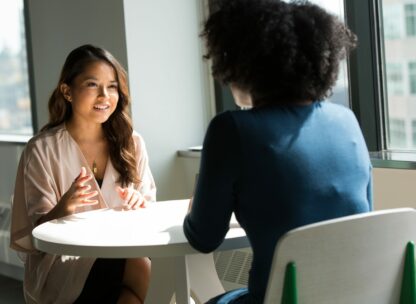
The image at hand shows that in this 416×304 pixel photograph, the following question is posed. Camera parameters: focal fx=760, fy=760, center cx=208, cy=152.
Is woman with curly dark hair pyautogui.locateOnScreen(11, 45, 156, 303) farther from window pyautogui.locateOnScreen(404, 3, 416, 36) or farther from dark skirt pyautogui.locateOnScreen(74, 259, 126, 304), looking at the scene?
window pyautogui.locateOnScreen(404, 3, 416, 36)

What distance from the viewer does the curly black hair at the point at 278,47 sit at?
1.68 m

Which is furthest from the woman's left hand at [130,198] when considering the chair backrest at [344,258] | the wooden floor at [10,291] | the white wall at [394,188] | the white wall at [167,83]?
the wooden floor at [10,291]

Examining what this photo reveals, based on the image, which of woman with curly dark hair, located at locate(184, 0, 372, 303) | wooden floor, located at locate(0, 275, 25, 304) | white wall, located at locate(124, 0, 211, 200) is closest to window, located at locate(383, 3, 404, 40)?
white wall, located at locate(124, 0, 211, 200)

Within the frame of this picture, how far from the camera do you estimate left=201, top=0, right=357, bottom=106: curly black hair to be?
1.68 metres

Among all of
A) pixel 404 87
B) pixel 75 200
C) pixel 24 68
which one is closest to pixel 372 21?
pixel 404 87

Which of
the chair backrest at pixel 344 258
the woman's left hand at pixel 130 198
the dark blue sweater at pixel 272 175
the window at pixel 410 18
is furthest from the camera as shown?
the window at pixel 410 18

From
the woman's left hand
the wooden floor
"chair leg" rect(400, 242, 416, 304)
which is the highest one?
the woman's left hand

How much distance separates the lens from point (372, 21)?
10.7 ft

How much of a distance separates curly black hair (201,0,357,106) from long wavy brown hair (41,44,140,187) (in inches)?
44.7

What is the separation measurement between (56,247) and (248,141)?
0.70 m

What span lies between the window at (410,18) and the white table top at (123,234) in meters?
1.25

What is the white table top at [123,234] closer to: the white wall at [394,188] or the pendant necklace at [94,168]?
the pendant necklace at [94,168]

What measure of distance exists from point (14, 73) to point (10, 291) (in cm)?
147

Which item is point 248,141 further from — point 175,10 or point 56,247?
point 175,10
